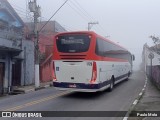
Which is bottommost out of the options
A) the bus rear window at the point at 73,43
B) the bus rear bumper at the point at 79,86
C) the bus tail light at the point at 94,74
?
the bus rear bumper at the point at 79,86

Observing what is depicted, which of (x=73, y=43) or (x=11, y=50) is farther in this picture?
(x=11, y=50)

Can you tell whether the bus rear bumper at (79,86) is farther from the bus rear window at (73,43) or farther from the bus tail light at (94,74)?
the bus rear window at (73,43)

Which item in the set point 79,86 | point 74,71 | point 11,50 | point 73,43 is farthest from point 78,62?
point 11,50

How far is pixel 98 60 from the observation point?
53.2 ft

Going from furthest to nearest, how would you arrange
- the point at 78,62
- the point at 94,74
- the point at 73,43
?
1. the point at 73,43
2. the point at 78,62
3. the point at 94,74

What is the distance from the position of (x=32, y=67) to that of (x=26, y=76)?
174cm

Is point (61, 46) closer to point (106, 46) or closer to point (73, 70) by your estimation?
point (73, 70)

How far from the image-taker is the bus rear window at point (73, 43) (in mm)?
15914

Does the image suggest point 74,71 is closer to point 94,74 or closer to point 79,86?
point 79,86

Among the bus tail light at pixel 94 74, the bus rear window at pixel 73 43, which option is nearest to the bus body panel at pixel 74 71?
the bus tail light at pixel 94 74

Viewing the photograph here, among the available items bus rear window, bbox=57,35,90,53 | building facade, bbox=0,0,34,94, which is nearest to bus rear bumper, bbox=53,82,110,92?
bus rear window, bbox=57,35,90,53

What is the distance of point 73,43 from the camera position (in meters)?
16.1

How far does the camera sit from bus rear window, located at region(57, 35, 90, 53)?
15.9 metres

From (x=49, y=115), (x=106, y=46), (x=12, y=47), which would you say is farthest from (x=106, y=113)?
(x=12, y=47)
